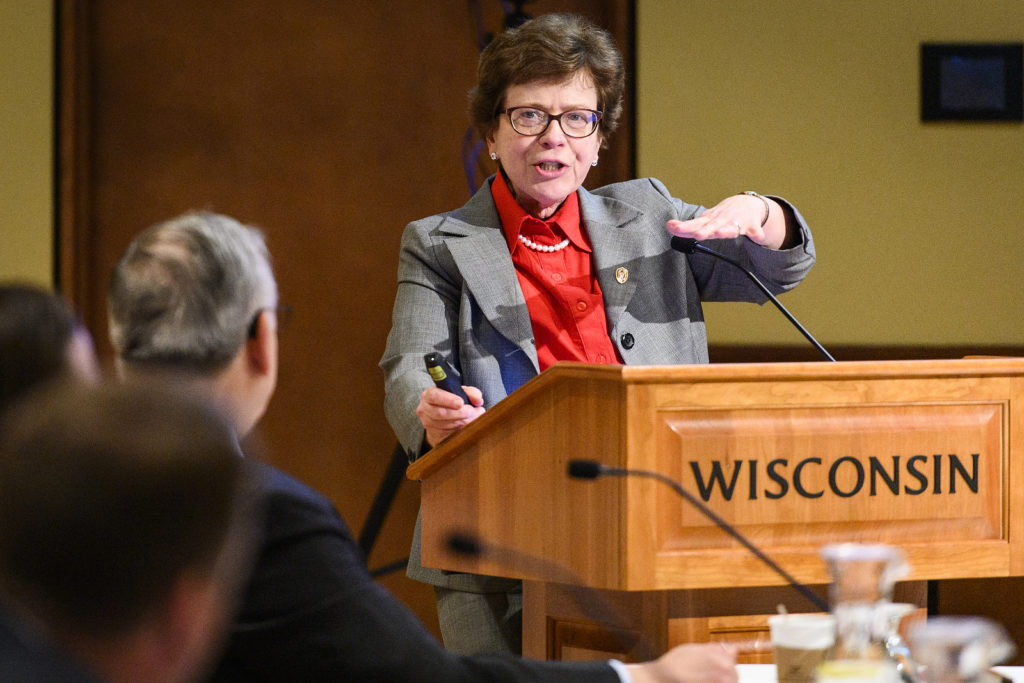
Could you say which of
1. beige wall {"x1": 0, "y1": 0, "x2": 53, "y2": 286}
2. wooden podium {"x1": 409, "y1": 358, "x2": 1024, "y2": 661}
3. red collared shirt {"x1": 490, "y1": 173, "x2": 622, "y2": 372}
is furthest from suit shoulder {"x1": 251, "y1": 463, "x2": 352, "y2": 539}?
beige wall {"x1": 0, "y1": 0, "x2": 53, "y2": 286}

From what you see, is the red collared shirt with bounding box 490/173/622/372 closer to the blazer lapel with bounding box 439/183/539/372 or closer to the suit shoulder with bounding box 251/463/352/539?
the blazer lapel with bounding box 439/183/539/372

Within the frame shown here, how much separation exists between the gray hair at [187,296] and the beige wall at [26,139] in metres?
2.58

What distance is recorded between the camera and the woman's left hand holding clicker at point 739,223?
1851 mm

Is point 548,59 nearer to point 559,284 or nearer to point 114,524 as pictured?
point 559,284

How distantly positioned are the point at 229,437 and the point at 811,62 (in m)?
3.12

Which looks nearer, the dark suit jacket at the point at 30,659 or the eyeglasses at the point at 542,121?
the dark suit jacket at the point at 30,659

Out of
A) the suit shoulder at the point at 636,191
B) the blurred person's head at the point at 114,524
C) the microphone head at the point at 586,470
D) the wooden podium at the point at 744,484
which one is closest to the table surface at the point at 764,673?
the wooden podium at the point at 744,484

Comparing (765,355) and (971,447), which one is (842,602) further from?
(765,355)

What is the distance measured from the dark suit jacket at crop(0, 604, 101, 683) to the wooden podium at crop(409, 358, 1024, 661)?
0.82 meters

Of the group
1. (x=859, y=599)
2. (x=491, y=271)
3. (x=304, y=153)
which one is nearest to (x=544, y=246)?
(x=491, y=271)

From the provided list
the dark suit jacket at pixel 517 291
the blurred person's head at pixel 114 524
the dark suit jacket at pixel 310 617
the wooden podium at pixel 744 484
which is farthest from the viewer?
the dark suit jacket at pixel 517 291

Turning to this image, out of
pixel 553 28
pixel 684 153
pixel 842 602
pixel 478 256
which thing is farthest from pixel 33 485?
pixel 684 153

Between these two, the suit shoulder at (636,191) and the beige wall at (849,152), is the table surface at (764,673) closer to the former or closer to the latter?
the suit shoulder at (636,191)

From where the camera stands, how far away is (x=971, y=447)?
1597 millimetres
